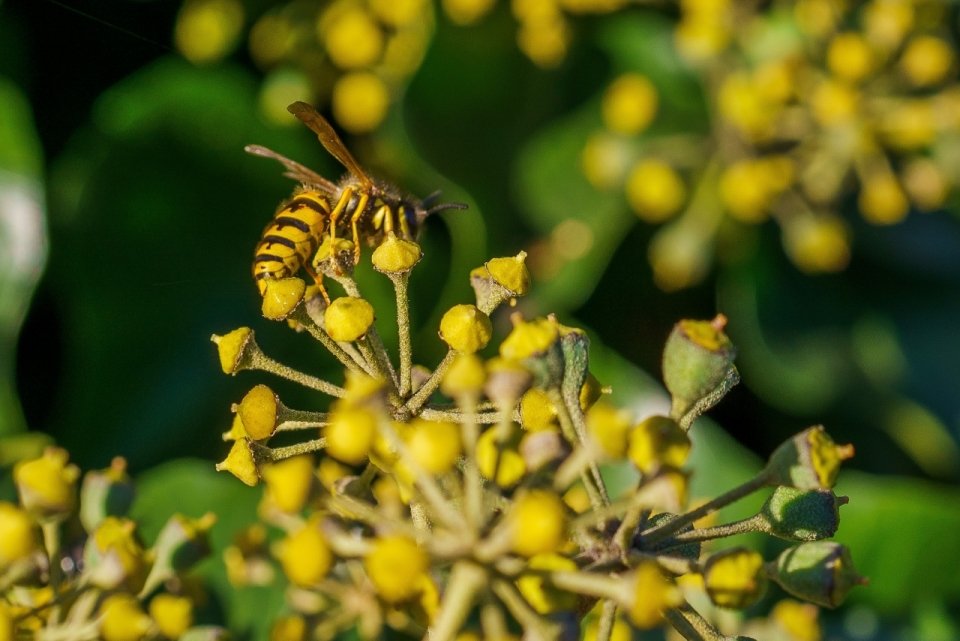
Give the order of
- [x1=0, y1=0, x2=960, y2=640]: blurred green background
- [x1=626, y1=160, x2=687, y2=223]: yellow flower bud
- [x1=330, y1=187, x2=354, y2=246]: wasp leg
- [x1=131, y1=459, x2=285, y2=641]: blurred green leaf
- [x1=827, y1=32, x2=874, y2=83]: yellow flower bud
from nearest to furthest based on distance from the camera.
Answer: [x1=330, y1=187, x2=354, y2=246]: wasp leg
[x1=131, y1=459, x2=285, y2=641]: blurred green leaf
[x1=0, y1=0, x2=960, y2=640]: blurred green background
[x1=827, y1=32, x2=874, y2=83]: yellow flower bud
[x1=626, y1=160, x2=687, y2=223]: yellow flower bud

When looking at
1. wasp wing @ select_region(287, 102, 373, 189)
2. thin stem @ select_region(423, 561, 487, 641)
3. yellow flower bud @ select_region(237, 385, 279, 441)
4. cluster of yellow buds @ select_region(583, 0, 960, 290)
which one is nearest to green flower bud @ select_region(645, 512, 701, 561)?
thin stem @ select_region(423, 561, 487, 641)

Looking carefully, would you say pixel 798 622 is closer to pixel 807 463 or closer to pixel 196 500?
pixel 807 463

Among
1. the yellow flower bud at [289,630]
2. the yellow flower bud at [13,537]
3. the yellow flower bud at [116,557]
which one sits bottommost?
the yellow flower bud at [289,630]

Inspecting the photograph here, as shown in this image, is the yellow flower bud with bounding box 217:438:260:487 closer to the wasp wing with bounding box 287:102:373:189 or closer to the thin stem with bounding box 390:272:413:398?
the thin stem with bounding box 390:272:413:398

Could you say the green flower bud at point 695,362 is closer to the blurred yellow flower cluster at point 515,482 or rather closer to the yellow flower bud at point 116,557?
the blurred yellow flower cluster at point 515,482

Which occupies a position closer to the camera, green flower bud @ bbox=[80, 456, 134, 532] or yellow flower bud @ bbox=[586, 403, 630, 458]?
yellow flower bud @ bbox=[586, 403, 630, 458]

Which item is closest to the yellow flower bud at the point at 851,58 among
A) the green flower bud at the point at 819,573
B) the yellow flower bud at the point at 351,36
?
the yellow flower bud at the point at 351,36

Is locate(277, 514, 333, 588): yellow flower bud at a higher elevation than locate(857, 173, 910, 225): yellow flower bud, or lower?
lower
